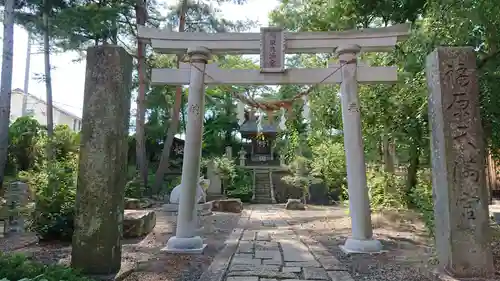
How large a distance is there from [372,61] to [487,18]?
4.32 m

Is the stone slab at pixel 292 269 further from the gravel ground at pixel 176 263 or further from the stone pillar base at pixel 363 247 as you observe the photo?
the stone pillar base at pixel 363 247

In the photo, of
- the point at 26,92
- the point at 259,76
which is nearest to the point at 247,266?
the point at 259,76

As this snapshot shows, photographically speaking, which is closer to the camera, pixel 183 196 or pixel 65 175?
pixel 183 196

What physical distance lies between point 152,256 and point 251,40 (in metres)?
4.20

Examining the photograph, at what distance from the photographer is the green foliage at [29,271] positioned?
3.35 m

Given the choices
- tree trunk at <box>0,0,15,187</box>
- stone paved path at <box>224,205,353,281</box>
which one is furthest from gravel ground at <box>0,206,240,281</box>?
tree trunk at <box>0,0,15,187</box>

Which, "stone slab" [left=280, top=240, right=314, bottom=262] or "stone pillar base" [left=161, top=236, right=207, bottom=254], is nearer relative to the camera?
"stone slab" [left=280, top=240, right=314, bottom=262]

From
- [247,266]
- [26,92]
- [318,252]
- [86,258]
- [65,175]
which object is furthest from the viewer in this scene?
[26,92]

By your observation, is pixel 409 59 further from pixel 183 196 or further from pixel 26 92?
pixel 26 92

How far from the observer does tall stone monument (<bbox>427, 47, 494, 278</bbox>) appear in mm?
4375

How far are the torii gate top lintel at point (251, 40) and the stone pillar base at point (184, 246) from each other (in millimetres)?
3481

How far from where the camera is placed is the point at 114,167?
169 inches

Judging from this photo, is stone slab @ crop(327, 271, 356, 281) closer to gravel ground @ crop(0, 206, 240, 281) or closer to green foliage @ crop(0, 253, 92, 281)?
gravel ground @ crop(0, 206, 240, 281)

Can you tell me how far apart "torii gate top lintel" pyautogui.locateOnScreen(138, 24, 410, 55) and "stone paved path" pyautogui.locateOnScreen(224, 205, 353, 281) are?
367cm
